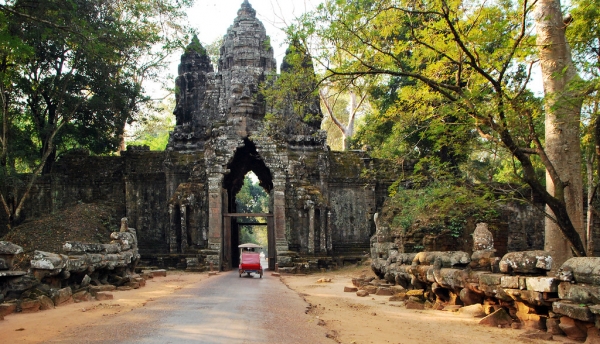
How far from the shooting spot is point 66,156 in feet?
78.1

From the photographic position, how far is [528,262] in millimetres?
7414

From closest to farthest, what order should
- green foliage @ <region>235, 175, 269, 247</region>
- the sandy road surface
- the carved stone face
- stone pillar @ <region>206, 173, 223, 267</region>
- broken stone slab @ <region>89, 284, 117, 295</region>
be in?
the sandy road surface
broken stone slab @ <region>89, 284, 117, 295</region>
stone pillar @ <region>206, 173, 223, 267</region>
the carved stone face
green foliage @ <region>235, 175, 269, 247</region>

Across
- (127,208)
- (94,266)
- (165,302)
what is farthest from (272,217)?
(165,302)

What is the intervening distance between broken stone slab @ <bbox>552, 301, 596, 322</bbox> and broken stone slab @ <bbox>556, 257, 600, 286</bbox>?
0.99 ft

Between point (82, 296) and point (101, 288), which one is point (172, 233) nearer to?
point (101, 288)

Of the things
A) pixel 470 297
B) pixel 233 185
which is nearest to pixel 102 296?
pixel 470 297

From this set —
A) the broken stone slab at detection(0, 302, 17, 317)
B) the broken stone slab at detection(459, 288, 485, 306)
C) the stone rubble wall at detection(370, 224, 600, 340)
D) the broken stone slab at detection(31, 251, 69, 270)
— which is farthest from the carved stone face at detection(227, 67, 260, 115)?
the broken stone slab at detection(459, 288, 485, 306)

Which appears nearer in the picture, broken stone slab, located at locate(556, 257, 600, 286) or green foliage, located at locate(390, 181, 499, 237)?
broken stone slab, located at locate(556, 257, 600, 286)

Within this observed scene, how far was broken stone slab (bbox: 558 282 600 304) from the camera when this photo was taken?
6116 millimetres

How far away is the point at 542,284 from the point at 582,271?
0.61 m

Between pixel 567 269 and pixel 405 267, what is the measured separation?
6059 mm

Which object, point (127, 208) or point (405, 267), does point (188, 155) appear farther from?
point (405, 267)

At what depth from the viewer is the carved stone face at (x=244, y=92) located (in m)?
22.6

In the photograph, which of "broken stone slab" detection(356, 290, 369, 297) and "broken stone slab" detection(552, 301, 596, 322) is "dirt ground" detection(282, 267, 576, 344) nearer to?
"broken stone slab" detection(356, 290, 369, 297)
